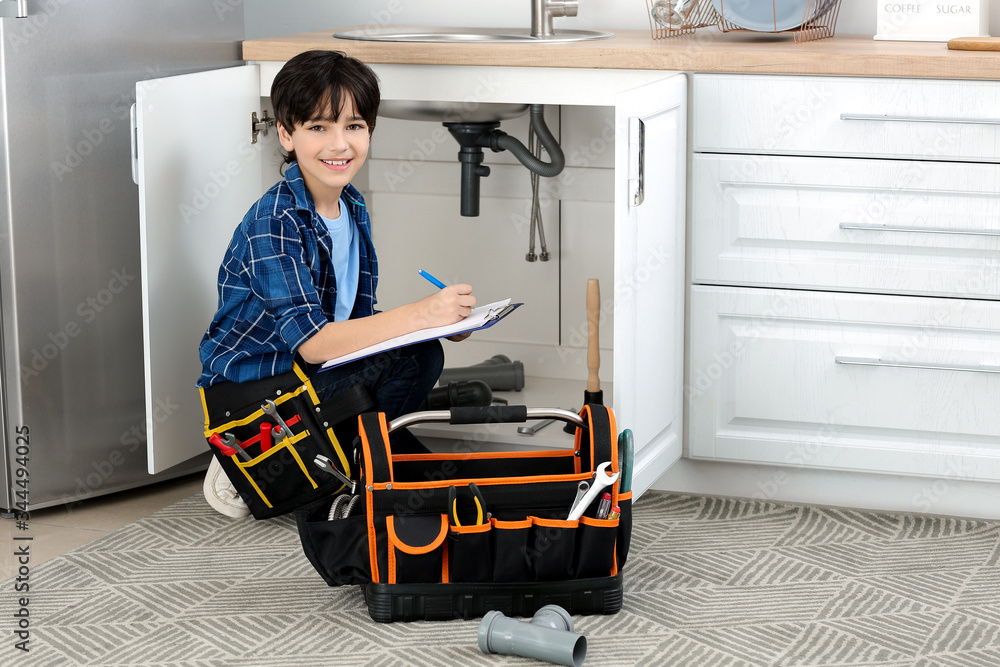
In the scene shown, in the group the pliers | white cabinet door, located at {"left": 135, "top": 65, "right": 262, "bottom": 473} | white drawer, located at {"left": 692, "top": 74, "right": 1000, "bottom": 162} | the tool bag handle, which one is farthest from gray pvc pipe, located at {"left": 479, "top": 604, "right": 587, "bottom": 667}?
white drawer, located at {"left": 692, "top": 74, "right": 1000, "bottom": 162}

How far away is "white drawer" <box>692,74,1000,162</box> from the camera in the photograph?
71.9 inches

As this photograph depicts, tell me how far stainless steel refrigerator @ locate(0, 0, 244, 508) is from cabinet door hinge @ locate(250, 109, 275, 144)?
0.12 m

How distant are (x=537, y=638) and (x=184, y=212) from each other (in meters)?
0.98

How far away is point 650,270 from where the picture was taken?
1830 mm

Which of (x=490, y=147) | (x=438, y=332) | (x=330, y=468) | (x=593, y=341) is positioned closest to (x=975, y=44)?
(x=593, y=341)

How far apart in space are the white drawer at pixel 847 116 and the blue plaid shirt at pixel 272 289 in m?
0.67

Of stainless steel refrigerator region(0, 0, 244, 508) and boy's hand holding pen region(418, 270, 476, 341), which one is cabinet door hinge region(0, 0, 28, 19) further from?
boy's hand holding pen region(418, 270, 476, 341)

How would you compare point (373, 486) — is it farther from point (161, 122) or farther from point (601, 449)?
point (161, 122)

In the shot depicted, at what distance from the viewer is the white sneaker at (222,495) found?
199cm

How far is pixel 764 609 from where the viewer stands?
164 centimetres

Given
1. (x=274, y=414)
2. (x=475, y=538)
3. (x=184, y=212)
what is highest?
(x=184, y=212)

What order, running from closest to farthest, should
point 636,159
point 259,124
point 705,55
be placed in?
point 636,159, point 705,55, point 259,124

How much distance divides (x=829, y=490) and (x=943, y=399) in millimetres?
258

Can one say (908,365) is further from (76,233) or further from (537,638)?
(76,233)
